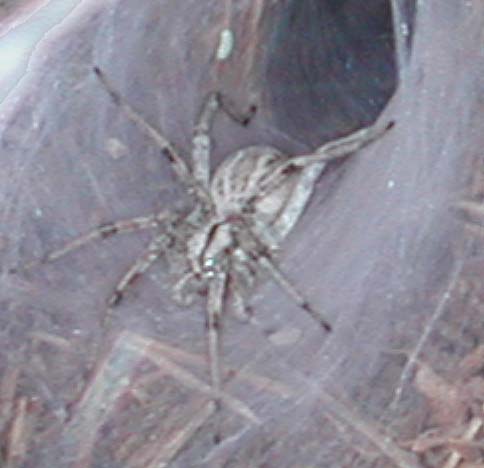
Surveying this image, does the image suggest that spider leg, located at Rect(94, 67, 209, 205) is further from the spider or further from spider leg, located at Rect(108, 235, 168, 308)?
spider leg, located at Rect(108, 235, 168, 308)

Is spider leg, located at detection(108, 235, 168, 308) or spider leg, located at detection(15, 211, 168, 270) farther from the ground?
spider leg, located at detection(15, 211, 168, 270)

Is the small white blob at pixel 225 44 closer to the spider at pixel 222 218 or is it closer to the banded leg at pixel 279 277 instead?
the spider at pixel 222 218

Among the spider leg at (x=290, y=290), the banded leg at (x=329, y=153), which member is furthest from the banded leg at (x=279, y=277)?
the banded leg at (x=329, y=153)

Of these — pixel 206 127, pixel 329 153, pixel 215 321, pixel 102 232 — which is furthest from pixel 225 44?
pixel 215 321

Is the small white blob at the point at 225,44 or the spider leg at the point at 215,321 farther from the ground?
the small white blob at the point at 225,44

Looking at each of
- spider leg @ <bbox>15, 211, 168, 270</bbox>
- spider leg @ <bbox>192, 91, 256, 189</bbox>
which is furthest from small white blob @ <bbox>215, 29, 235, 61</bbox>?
spider leg @ <bbox>15, 211, 168, 270</bbox>

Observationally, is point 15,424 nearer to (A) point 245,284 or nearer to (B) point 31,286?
(B) point 31,286

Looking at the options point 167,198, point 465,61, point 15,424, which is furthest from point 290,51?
point 15,424

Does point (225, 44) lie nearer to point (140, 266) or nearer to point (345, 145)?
point (345, 145)

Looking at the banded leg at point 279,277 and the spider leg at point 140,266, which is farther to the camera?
the spider leg at point 140,266
